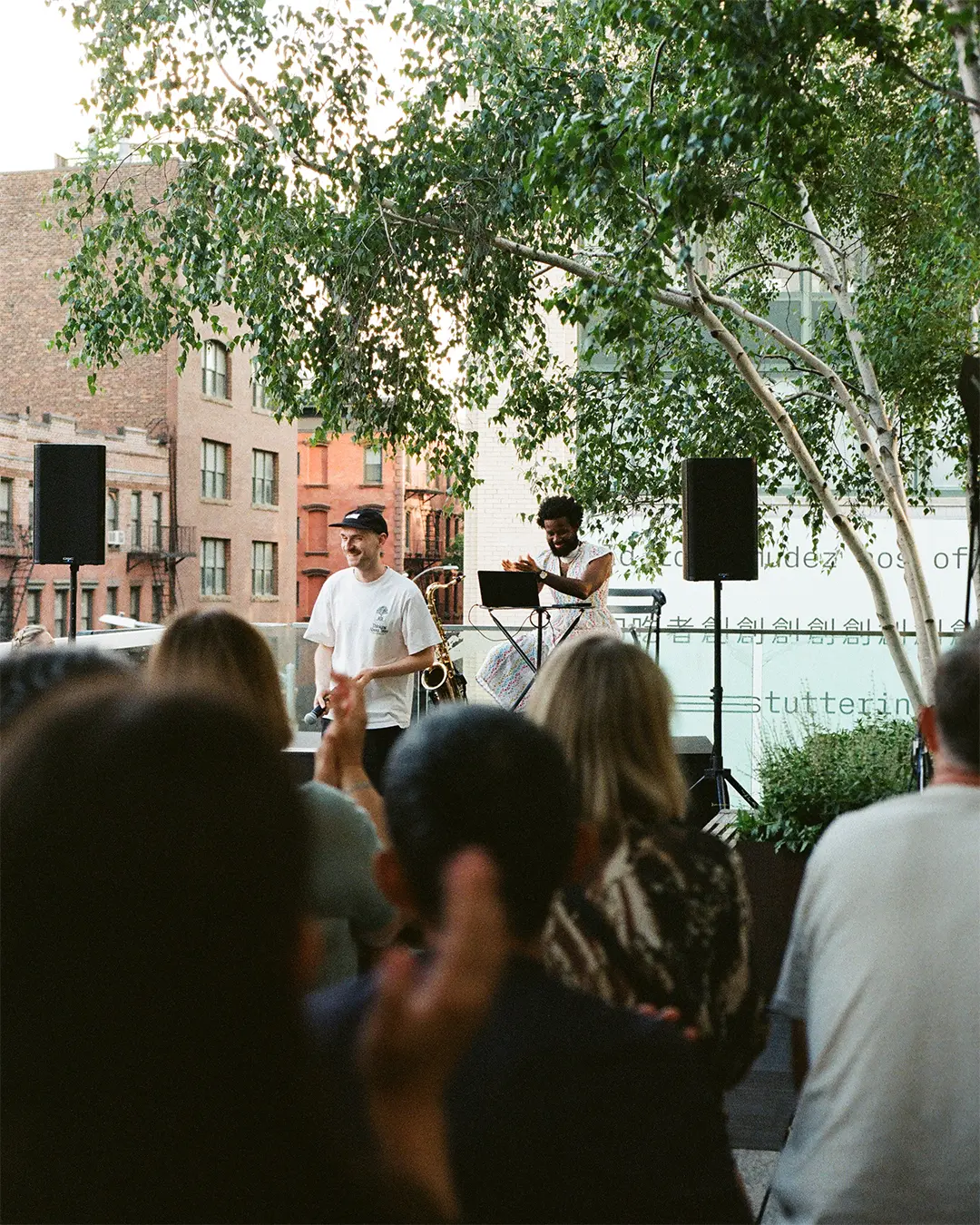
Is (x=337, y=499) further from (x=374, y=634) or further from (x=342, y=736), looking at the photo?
(x=342, y=736)

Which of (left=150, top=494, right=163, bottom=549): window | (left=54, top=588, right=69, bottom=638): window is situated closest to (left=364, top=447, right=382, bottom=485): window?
(left=150, top=494, right=163, bottom=549): window

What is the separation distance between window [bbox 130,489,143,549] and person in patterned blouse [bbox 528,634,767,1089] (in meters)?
33.2

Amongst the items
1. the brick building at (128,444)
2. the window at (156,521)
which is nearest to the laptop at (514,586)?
the brick building at (128,444)

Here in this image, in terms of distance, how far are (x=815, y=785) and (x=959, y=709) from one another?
2.47 metres

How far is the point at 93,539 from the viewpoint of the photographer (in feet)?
19.5

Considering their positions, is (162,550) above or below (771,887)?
above

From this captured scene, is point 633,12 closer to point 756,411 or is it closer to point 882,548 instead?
point 756,411

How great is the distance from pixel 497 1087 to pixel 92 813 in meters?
0.51

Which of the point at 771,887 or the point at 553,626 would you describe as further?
the point at 553,626

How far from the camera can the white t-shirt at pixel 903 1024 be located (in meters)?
1.49

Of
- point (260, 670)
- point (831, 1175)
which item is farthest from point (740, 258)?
point (831, 1175)

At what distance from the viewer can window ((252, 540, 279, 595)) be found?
38938 millimetres

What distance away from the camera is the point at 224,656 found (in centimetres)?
203

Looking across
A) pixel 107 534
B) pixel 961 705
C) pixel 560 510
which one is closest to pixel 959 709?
pixel 961 705
